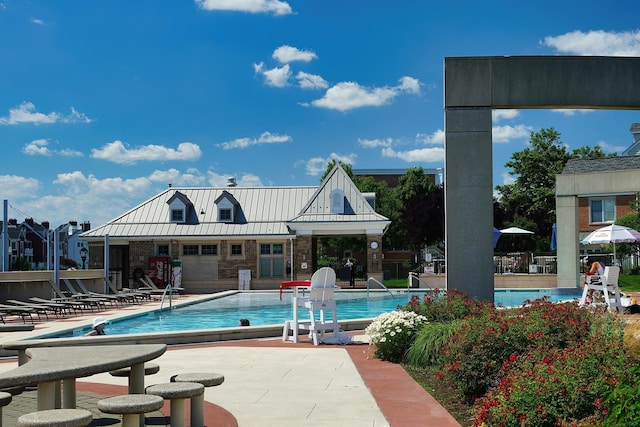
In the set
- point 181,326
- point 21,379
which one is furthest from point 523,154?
point 21,379

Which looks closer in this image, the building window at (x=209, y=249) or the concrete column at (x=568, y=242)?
the concrete column at (x=568, y=242)

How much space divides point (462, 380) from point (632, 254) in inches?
1327

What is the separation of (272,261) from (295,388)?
1165 inches

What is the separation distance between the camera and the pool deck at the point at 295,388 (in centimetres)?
697

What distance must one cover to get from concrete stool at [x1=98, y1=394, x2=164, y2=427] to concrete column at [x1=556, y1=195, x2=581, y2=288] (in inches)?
985

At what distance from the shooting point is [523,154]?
2096 inches

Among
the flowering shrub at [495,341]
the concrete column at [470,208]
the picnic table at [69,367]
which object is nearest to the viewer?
the picnic table at [69,367]

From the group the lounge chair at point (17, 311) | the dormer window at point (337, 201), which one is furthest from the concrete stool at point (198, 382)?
the dormer window at point (337, 201)

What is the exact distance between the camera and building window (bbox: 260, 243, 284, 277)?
125ft

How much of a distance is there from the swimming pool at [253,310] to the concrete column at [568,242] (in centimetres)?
55

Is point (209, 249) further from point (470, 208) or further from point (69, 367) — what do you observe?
point (69, 367)

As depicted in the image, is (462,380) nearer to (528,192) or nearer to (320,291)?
(320,291)

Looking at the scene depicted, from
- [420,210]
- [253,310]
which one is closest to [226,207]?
[253,310]

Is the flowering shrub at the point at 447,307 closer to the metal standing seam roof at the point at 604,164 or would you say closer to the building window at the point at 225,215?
the building window at the point at 225,215
